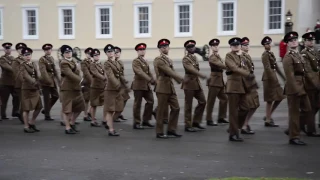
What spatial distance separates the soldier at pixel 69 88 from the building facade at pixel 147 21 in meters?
20.5

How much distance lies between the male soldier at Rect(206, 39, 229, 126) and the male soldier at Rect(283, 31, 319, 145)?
8.96ft

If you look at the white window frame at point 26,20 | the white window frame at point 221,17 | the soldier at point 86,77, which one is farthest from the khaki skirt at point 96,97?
the white window frame at point 26,20

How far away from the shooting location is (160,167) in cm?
937

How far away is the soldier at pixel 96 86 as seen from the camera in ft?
46.2

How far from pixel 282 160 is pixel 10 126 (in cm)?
755

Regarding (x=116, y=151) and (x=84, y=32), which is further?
(x=84, y=32)

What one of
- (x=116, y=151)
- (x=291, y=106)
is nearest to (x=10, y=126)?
(x=116, y=151)

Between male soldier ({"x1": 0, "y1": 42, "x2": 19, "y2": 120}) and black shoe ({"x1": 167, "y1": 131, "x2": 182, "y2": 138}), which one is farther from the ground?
male soldier ({"x1": 0, "y1": 42, "x2": 19, "y2": 120})

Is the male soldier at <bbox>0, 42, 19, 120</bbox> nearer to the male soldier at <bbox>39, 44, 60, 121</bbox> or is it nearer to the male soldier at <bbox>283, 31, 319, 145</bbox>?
the male soldier at <bbox>39, 44, 60, 121</bbox>

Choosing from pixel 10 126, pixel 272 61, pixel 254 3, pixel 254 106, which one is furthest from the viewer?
pixel 254 3

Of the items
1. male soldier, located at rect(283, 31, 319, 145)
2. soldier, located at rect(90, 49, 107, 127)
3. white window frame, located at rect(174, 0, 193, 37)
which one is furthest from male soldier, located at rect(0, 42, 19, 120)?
white window frame, located at rect(174, 0, 193, 37)

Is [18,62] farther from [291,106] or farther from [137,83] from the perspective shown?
[291,106]

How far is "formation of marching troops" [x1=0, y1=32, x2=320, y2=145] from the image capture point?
1148cm

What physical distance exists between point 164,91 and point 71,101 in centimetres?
222
